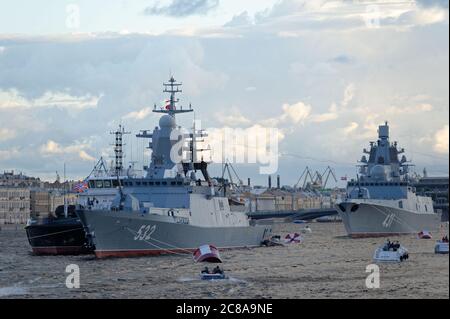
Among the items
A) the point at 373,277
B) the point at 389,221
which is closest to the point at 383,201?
the point at 389,221

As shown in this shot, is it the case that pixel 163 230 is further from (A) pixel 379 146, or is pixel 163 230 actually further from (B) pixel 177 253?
(A) pixel 379 146

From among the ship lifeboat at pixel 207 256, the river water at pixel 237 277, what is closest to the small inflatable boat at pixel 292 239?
the river water at pixel 237 277

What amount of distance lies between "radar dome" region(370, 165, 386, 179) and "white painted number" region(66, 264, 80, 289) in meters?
62.6

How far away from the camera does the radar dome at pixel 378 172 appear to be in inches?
4906

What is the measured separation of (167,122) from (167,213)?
11.9m

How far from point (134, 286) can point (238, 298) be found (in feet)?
23.6

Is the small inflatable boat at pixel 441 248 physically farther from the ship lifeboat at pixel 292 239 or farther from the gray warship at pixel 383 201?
the gray warship at pixel 383 201

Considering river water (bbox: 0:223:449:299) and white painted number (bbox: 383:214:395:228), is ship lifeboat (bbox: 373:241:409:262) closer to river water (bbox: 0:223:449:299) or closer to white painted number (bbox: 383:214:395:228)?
river water (bbox: 0:223:449:299)

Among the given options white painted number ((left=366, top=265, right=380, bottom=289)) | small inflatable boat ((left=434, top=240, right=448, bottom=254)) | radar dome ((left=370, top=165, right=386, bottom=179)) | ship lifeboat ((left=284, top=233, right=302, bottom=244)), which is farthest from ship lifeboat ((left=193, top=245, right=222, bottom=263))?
radar dome ((left=370, top=165, right=386, bottom=179))

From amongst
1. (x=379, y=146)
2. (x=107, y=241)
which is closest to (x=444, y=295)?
(x=107, y=241)

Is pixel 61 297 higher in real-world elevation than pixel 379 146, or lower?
lower

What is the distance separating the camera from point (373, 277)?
58219 millimetres

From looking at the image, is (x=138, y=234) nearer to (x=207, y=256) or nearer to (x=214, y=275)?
(x=207, y=256)

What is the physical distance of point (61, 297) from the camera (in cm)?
4953
